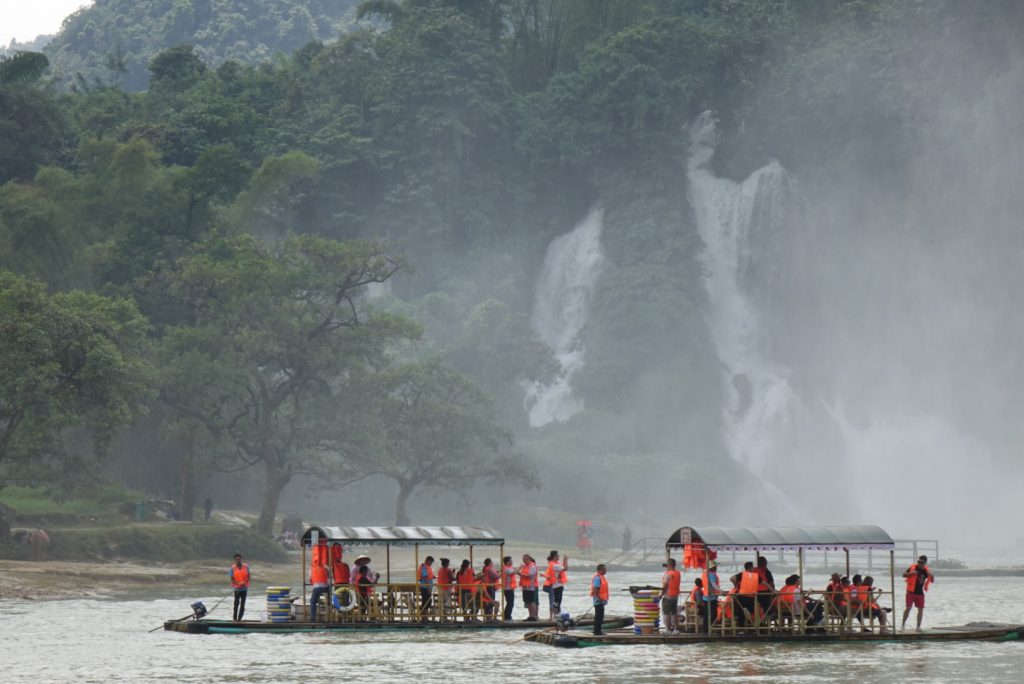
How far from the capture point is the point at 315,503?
312ft

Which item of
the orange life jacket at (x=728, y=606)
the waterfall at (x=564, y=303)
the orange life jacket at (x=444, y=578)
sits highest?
the waterfall at (x=564, y=303)

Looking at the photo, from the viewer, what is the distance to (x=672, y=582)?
37.6m

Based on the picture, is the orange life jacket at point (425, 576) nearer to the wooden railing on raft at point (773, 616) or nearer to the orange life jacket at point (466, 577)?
the orange life jacket at point (466, 577)

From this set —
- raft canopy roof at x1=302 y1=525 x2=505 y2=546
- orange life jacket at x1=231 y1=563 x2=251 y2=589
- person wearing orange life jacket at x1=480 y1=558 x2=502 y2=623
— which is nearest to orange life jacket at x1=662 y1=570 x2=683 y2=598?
raft canopy roof at x1=302 y1=525 x2=505 y2=546

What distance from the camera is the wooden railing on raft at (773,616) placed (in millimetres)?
37656

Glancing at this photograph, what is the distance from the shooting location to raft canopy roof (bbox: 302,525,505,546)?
40656 millimetres

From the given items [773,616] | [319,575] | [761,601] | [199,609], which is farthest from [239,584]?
[773,616]

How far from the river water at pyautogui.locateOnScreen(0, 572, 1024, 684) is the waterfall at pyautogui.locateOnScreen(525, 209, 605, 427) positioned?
248 feet

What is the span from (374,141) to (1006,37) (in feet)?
162

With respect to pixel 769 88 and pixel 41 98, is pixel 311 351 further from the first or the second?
pixel 769 88

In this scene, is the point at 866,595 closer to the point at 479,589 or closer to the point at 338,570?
the point at 479,589

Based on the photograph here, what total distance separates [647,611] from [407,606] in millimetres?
7366

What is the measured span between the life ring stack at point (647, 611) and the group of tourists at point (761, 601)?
0.80ft

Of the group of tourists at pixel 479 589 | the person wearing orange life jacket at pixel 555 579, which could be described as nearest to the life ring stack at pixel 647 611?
the person wearing orange life jacket at pixel 555 579
